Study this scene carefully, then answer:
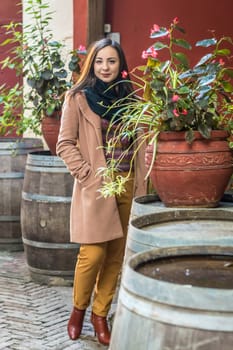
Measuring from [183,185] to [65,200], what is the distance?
83.0 inches

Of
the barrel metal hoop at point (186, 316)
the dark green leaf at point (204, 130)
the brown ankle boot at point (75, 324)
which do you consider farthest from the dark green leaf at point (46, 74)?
the barrel metal hoop at point (186, 316)

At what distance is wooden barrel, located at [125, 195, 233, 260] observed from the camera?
92.8 inches

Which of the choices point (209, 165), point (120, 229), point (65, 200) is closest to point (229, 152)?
point (209, 165)

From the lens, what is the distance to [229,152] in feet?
10.0

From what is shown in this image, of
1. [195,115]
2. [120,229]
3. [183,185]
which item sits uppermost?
[195,115]

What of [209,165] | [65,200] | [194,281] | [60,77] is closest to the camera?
[194,281]

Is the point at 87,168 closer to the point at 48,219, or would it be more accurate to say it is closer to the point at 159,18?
the point at 48,219

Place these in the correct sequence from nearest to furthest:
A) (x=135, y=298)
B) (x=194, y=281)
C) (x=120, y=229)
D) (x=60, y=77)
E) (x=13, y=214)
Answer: (x=135, y=298) < (x=194, y=281) < (x=120, y=229) < (x=60, y=77) < (x=13, y=214)

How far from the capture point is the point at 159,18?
6.55m

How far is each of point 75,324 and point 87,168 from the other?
3.12ft

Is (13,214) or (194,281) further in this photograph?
(13,214)

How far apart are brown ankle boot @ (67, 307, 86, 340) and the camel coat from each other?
1.58 ft

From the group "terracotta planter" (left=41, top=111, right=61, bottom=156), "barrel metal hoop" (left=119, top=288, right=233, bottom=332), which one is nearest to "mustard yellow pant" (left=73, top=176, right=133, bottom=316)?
"terracotta planter" (left=41, top=111, right=61, bottom=156)

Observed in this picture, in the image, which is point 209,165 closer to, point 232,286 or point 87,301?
point 232,286
